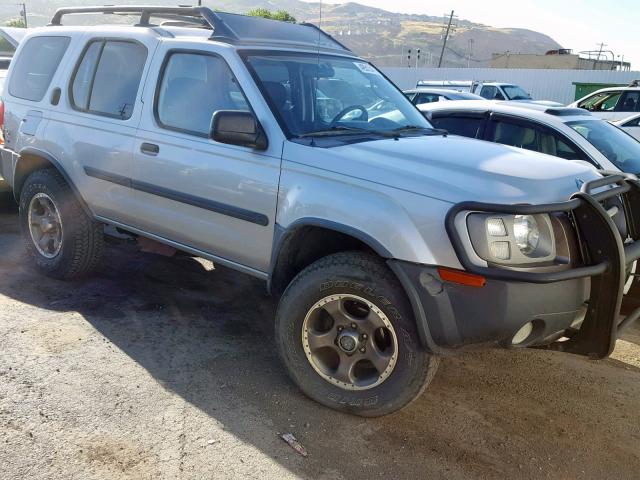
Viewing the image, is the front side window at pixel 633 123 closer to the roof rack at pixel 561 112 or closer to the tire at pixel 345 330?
the roof rack at pixel 561 112

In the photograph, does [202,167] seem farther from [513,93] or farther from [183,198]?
[513,93]

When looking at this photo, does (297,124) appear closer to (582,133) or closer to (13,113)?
(13,113)

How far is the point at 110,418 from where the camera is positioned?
328cm

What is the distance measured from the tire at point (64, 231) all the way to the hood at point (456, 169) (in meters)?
2.21

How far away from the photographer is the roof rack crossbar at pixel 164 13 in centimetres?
411

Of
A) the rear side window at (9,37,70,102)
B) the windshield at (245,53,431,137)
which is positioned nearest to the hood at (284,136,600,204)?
the windshield at (245,53,431,137)

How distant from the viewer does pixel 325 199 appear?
3.33 metres

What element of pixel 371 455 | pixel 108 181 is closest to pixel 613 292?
pixel 371 455

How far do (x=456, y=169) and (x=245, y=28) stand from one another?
1866 millimetres

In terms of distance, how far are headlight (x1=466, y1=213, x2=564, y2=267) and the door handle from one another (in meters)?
2.18

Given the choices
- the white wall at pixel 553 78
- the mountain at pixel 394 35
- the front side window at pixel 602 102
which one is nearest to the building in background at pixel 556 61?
the white wall at pixel 553 78

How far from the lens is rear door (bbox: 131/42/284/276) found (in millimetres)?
3680

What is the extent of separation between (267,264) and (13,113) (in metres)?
3.00

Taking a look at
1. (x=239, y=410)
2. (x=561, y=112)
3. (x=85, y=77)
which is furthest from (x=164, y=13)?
(x=561, y=112)
